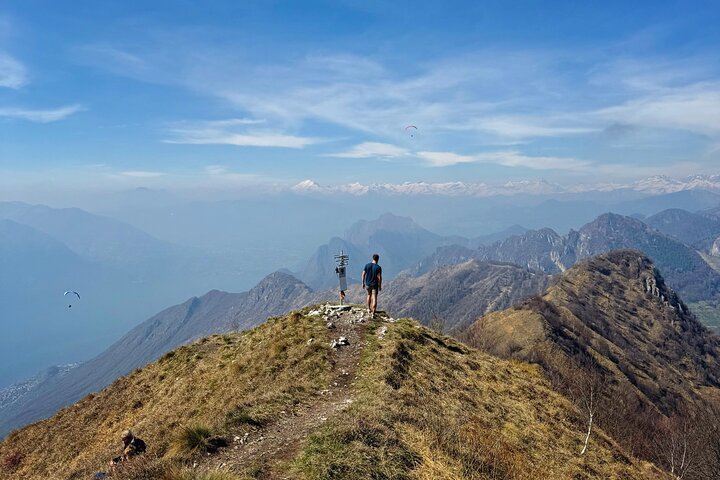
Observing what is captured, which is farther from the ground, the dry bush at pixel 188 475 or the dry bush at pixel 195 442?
the dry bush at pixel 188 475

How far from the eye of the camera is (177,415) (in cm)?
2361

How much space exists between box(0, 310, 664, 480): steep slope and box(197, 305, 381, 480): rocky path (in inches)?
2.9

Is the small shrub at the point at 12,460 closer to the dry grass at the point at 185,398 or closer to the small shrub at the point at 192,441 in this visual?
the dry grass at the point at 185,398

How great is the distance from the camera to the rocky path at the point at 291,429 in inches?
503

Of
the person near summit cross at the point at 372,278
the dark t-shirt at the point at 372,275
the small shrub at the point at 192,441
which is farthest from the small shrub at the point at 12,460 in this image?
the dark t-shirt at the point at 372,275

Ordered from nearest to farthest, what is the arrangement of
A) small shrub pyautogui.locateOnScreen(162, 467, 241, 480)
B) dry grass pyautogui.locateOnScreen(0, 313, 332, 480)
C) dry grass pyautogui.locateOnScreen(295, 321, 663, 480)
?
small shrub pyautogui.locateOnScreen(162, 467, 241, 480) → dry grass pyautogui.locateOnScreen(295, 321, 663, 480) → dry grass pyautogui.locateOnScreen(0, 313, 332, 480)

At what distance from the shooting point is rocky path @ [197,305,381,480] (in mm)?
12767

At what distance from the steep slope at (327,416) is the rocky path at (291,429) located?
7 centimetres

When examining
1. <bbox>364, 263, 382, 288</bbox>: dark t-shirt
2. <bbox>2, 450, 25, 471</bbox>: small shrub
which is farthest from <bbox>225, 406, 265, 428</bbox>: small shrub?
<bbox>2, 450, 25, 471</bbox>: small shrub

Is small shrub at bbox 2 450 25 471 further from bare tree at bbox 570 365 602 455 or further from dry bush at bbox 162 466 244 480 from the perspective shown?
bare tree at bbox 570 365 602 455

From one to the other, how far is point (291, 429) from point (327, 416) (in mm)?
1877

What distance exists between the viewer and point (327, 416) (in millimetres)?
17391

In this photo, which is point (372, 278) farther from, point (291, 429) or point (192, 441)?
point (192, 441)

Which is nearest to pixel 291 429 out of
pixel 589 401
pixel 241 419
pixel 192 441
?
pixel 241 419
